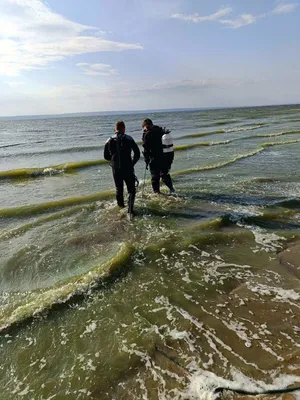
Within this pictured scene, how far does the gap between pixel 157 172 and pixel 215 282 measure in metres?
5.81

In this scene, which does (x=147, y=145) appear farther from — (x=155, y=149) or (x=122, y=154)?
(x=122, y=154)

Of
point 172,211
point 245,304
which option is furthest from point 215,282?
point 172,211

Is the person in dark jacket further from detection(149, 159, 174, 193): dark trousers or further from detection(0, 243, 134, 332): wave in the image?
detection(0, 243, 134, 332): wave

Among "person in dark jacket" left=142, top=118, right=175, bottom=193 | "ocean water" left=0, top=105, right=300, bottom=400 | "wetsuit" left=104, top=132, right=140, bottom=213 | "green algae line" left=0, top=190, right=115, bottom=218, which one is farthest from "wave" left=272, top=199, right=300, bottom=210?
"green algae line" left=0, top=190, right=115, bottom=218

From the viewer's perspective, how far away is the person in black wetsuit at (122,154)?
865 cm

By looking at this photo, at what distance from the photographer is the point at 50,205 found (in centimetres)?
1084

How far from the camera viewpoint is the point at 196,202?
1021cm

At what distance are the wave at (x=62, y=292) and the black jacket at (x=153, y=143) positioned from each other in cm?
475

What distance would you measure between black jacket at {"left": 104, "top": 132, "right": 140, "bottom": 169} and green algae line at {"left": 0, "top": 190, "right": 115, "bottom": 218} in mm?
2700

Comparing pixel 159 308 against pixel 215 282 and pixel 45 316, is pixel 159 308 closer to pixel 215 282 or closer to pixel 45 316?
pixel 215 282

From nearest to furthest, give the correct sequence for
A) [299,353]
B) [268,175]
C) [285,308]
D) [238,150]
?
[299,353] < [285,308] < [268,175] < [238,150]

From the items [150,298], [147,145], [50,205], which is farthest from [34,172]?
[150,298]

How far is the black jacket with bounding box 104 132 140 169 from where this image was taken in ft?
28.4

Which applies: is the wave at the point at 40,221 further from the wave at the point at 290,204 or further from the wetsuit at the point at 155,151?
the wave at the point at 290,204
